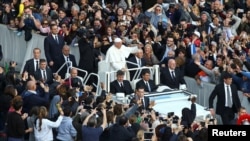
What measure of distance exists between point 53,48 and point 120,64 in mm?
1802

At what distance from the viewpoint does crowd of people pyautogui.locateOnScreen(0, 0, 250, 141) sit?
79.5 feet

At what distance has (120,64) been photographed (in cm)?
2895

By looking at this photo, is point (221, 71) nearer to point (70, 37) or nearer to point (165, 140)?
point (70, 37)

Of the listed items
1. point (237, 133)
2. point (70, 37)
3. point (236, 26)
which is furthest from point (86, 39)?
point (237, 133)

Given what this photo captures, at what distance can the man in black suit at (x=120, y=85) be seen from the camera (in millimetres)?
28002

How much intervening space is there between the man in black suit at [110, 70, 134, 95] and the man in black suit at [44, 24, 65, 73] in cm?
203

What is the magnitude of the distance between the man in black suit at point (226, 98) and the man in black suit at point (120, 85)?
1938mm

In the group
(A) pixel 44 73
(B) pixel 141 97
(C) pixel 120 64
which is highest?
(C) pixel 120 64

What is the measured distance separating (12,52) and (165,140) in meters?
9.65

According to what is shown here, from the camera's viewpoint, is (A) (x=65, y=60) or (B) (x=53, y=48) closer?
(A) (x=65, y=60)

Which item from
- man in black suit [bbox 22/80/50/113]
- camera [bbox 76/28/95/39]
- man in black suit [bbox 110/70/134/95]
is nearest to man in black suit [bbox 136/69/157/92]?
man in black suit [bbox 110/70/134/95]

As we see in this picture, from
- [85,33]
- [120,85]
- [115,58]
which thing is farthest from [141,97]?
[85,33]

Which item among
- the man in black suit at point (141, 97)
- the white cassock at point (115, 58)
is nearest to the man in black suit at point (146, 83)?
the white cassock at point (115, 58)

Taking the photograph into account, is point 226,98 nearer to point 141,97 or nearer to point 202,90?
point 202,90
